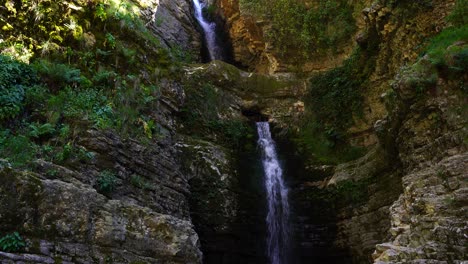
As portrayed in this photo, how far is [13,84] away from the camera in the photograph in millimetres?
9445

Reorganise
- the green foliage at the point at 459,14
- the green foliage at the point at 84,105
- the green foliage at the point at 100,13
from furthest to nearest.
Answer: the green foliage at the point at 100,13 → the green foliage at the point at 459,14 → the green foliage at the point at 84,105

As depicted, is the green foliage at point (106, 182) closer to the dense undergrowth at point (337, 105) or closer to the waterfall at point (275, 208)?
the waterfall at point (275, 208)

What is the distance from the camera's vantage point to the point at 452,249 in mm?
6453

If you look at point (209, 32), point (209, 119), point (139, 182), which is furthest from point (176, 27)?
point (139, 182)

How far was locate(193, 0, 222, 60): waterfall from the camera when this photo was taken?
2527 centimetres

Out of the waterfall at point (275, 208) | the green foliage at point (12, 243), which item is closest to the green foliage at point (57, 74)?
the green foliage at point (12, 243)

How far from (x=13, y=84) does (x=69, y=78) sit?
141 cm

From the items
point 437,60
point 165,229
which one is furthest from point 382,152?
point 165,229

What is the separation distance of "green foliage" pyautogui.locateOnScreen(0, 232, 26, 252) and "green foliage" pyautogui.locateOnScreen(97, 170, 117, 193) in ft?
8.01

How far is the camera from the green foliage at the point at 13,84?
886 centimetres

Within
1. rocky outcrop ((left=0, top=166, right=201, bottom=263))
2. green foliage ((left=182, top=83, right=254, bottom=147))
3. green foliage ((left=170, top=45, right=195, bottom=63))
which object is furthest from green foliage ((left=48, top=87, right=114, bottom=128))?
green foliage ((left=170, top=45, right=195, bottom=63))

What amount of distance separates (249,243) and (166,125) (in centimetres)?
485

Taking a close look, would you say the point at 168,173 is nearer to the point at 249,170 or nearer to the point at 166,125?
the point at 166,125

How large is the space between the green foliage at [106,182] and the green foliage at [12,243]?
244 cm
